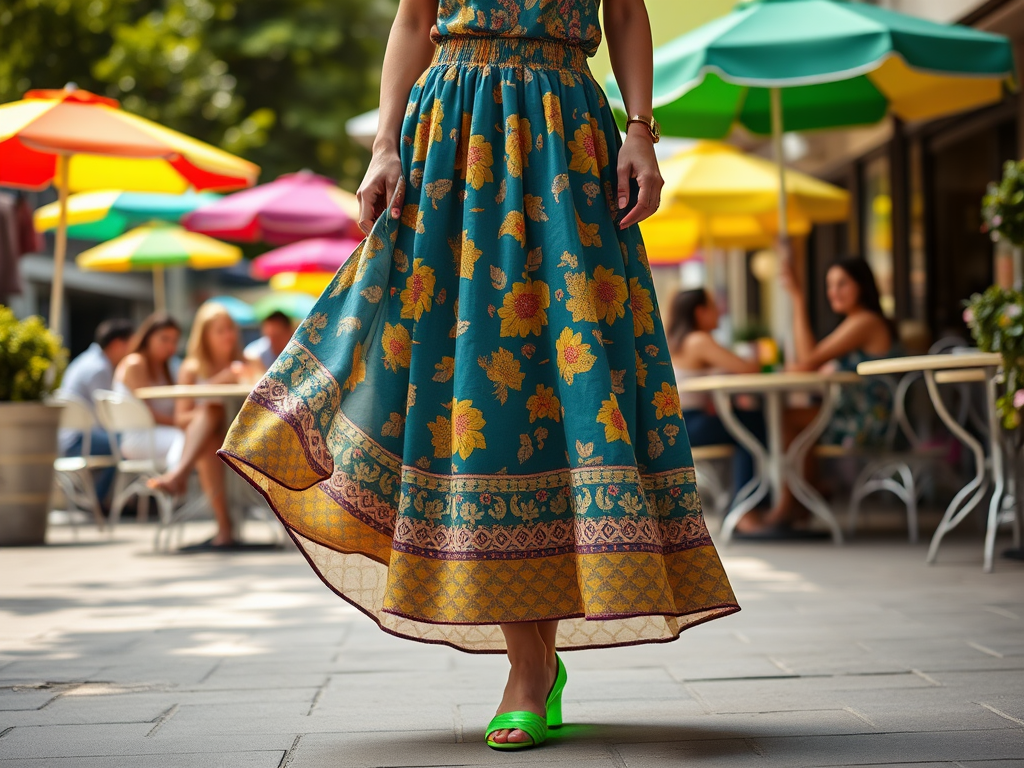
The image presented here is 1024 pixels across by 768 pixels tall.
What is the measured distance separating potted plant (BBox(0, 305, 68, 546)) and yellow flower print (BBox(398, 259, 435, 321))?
4762 mm

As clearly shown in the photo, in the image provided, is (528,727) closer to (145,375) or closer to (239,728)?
(239,728)

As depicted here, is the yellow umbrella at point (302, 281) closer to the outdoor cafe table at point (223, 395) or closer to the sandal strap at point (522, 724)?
the outdoor cafe table at point (223, 395)

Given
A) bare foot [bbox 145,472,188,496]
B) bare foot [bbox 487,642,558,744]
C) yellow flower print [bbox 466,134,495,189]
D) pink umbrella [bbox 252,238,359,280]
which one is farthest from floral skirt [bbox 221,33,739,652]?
pink umbrella [bbox 252,238,359,280]

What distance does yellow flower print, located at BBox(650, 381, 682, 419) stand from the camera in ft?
8.02

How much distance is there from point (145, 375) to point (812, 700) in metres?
6.37

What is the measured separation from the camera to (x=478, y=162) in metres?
2.43

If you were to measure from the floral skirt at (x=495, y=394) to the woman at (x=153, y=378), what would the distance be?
5274 mm

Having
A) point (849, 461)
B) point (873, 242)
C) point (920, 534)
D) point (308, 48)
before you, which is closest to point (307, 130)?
point (308, 48)

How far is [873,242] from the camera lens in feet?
36.3

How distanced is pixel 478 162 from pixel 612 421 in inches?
21.9

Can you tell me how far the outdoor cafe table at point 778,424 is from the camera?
574 cm

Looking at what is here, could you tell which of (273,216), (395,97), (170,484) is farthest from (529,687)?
(273,216)

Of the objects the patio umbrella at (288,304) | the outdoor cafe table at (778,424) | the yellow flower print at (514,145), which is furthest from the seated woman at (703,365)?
the patio umbrella at (288,304)

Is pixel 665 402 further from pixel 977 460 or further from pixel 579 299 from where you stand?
pixel 977 460
